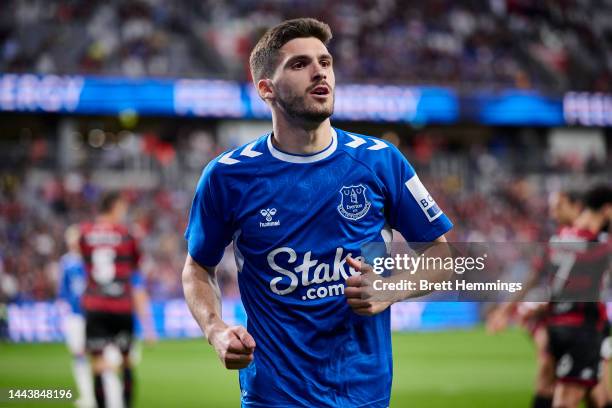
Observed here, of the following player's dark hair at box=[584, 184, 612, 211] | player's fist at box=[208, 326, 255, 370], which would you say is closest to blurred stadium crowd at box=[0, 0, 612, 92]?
player's dark hair at box=[584, 184, 612, 211]

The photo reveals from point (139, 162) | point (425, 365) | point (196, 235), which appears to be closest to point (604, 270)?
point (196, 235)

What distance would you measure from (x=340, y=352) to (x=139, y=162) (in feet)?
70.6

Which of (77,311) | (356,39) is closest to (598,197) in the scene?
(77,311)

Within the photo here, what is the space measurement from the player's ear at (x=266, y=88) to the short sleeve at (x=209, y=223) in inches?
14.5

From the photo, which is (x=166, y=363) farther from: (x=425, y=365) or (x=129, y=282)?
(x=129, y=282)

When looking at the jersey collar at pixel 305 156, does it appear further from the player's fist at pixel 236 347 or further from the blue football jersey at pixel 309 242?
the player's fist at pixel 236 347

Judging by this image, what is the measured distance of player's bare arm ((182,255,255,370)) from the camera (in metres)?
3.10

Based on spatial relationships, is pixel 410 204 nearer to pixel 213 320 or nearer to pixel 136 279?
pixel 213 320

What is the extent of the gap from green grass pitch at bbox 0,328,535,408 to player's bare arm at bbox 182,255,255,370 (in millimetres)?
5964

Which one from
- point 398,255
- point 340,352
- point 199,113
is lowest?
point 340,352

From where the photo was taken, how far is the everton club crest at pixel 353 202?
11.5ft

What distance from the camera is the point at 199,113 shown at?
84.3 feet

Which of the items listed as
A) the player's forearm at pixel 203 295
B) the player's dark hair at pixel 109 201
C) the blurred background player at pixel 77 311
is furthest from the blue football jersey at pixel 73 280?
the player's forearm at pixel 203 295

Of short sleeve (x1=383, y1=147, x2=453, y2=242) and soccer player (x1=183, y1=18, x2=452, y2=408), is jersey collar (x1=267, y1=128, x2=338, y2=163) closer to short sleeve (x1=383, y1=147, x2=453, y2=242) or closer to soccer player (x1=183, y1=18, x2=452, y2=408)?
soccer player (x1=183, y1=18, x2=452, y2=408)
